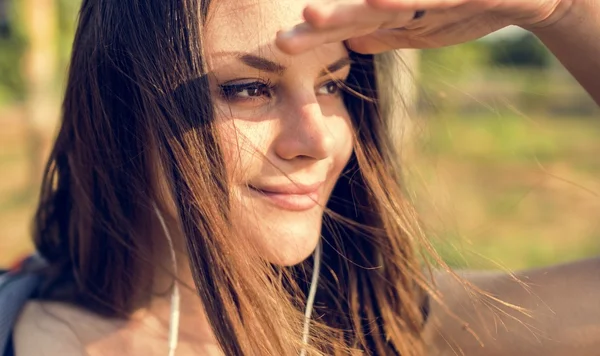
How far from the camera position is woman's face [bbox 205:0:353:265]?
1.24 m

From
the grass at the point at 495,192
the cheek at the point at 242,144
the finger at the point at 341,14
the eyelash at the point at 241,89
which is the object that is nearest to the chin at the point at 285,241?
the cheek at the point at 242,144

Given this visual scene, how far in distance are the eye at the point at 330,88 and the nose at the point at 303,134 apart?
11cm

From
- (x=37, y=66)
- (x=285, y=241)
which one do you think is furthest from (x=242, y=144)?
(x=37, y=66)

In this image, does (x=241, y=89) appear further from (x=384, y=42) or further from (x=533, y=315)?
(x=533, y=315)

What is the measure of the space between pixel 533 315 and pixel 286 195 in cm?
54

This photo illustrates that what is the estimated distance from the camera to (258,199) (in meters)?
1.32

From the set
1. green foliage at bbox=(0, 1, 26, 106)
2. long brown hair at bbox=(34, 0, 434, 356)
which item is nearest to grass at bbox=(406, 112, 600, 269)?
long brown hair at bbox=(34, 0, 434, 356)

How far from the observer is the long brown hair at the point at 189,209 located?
124 cm

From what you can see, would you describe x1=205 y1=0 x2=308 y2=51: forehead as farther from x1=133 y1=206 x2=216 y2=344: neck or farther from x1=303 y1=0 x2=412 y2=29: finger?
x1=133 y1=206 x2=216 y2=344: neck

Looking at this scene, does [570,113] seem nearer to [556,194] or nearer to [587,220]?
[556,194]

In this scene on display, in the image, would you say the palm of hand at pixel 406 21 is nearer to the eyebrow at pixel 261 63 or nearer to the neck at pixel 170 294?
the eyebrow at pixel 261 63

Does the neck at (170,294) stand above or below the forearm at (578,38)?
below

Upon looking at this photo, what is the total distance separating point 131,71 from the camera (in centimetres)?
134

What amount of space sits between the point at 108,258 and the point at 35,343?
0.23 metres
